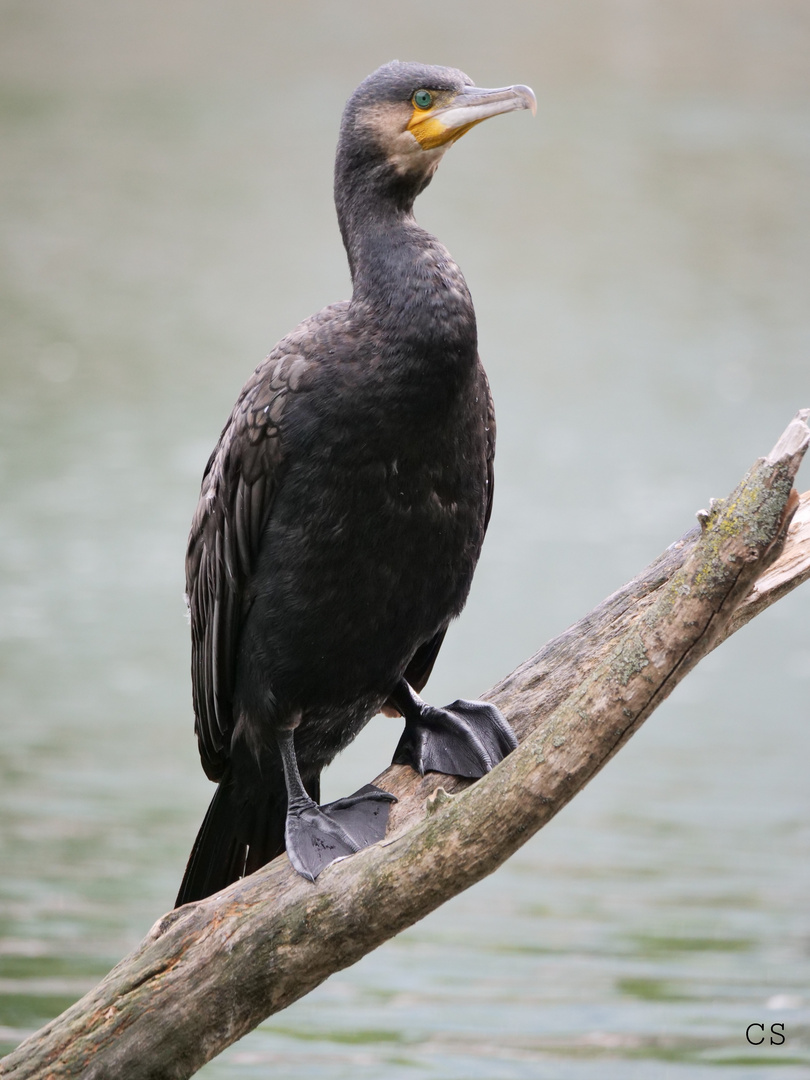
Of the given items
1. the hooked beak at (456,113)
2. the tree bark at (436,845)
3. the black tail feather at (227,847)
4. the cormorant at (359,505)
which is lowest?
the tree bark at (436,845)

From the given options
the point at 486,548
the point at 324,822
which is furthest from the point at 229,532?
the point at 486,548

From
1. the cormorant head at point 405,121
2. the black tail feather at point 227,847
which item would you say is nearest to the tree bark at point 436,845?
the black tail feather at point 227,847

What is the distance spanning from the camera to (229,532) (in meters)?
2.71

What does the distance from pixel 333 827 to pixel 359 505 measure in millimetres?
575

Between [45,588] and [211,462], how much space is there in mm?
5931

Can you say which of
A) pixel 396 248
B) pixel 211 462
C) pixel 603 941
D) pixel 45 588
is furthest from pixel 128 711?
pixel 396 248

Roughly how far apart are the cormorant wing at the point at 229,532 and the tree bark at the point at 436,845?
1.45 feet

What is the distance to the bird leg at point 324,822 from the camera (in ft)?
7.91

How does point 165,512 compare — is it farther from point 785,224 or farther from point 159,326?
point 785,224

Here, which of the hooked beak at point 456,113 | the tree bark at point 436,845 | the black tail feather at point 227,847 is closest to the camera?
the tree bark at point 436,845

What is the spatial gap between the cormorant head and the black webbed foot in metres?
1.10

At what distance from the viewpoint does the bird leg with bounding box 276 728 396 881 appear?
7.91 feet

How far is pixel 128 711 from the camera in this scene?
7.43 metres

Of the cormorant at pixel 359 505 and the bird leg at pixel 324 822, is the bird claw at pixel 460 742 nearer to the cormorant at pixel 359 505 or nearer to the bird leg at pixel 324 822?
the cormorant at pixel 359 505
